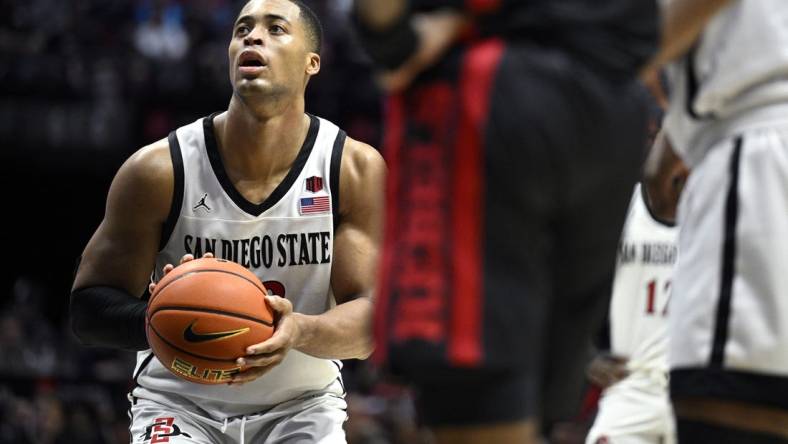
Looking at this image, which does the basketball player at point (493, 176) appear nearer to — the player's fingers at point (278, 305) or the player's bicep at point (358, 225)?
the player's fingers at point (278, 305)

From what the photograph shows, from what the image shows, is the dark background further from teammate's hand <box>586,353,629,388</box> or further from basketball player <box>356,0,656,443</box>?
basketball player <box>356,0,656,443</box>

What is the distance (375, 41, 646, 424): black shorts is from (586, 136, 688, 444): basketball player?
3152 millimetres

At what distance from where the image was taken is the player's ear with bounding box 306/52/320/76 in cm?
486

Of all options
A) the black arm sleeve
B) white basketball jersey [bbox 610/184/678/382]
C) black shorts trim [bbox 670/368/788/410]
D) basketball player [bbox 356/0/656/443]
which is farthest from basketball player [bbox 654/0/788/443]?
white basketball jersey [bbox 610/184/678/382]

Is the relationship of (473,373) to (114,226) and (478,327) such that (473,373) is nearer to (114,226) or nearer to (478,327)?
(478,327)

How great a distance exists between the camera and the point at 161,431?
163 inches

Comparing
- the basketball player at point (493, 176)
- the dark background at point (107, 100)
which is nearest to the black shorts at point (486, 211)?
the basketball player at point (493, 176)

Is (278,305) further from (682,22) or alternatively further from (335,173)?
(682,22)

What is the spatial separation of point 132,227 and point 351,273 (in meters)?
0.86

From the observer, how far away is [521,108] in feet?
8.17

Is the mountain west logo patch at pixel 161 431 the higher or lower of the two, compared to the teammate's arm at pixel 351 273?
lower

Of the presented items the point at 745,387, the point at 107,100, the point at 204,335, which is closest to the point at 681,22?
the point at 745,387

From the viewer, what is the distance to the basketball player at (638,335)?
565cm

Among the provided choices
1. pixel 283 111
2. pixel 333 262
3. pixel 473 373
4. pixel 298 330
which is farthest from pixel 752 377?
pixel 283 111
